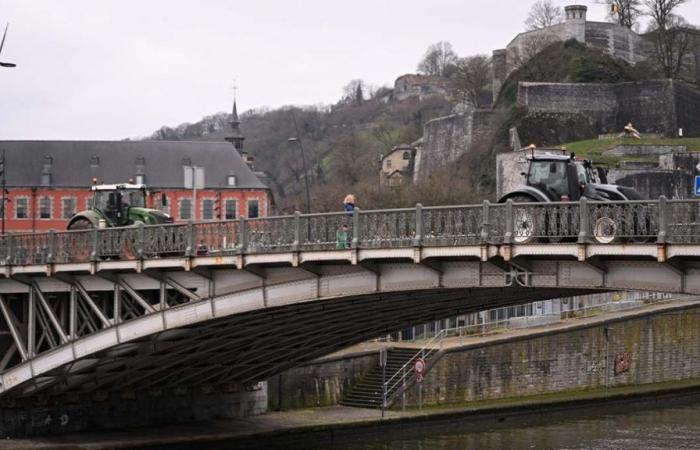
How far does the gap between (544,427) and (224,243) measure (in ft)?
58.6

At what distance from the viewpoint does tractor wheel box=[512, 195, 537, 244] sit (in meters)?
23.3

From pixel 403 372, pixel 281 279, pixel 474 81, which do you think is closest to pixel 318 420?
pixel 403 372

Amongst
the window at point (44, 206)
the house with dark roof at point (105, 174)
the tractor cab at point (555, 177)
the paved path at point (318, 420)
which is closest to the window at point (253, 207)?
the house with dark roof at point (105, 174)

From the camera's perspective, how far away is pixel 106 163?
261ft

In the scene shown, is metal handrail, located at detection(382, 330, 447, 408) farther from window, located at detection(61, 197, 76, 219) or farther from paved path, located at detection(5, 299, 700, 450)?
window, located at detection(61, 197, 76, 219)

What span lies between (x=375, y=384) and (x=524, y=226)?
21.3 metres

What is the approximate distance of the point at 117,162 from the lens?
3125 inches

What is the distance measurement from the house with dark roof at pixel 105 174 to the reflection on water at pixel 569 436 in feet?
122

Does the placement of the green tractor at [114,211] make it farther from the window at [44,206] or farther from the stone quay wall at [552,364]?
the window at [44,206]

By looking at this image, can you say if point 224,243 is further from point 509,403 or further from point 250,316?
point 509,403

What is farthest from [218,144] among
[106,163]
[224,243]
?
[224,243]

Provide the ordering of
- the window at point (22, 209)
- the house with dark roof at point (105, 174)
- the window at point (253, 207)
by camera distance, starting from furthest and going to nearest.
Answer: the window at point (253, 207)
the window at point (22, 209)
the house with dark roof at point (105, 174)

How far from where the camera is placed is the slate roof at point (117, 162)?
260 feet

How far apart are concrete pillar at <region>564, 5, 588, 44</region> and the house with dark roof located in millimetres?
29160
